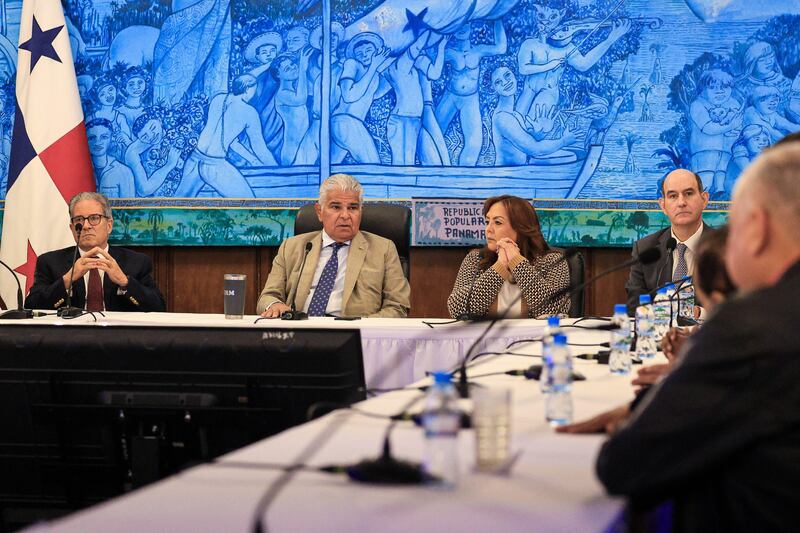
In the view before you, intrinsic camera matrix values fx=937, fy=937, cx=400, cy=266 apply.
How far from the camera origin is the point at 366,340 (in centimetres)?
354

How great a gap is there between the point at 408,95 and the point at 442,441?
4791 millimetres

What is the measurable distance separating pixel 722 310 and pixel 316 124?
4.96m

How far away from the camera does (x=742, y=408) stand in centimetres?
114

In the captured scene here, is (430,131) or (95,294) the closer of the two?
(95,294)

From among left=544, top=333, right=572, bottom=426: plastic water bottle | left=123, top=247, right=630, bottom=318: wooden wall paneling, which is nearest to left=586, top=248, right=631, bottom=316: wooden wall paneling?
left=123, top=247, right=630, bottom=318: wooden wall paneling

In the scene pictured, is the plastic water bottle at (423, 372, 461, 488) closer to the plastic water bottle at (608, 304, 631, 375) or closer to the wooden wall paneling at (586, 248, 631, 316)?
the plastic water bottle at (608, 304, 631, 375)

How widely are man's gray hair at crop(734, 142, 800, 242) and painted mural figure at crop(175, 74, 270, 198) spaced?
4959 mm

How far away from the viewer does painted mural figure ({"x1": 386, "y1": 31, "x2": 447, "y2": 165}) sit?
5.88 m

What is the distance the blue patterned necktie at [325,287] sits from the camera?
4.45 meters

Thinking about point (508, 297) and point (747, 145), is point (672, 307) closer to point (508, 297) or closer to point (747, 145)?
point (508, 297)

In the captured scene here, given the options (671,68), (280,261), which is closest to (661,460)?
(280,261)

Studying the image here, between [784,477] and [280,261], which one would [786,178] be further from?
[280,261]

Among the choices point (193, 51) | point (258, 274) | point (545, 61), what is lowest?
point (258, 274)

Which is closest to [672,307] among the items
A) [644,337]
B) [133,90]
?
[644,337]
